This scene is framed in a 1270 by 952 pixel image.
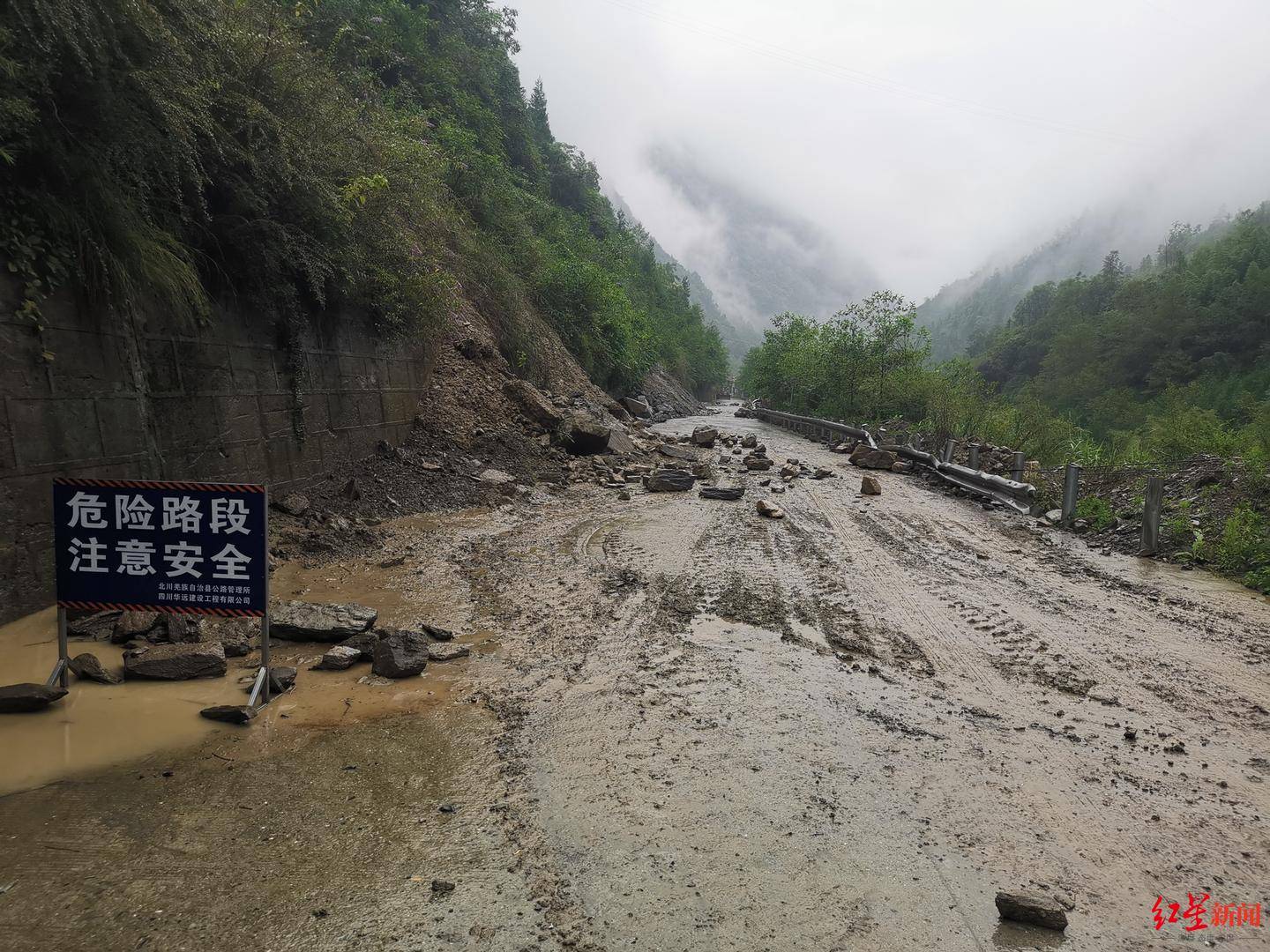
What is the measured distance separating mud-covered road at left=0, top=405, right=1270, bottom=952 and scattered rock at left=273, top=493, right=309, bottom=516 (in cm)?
377

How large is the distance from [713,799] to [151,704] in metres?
3.35

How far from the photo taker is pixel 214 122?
6.78 m

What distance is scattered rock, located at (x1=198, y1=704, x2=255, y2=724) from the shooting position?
3.49 metres

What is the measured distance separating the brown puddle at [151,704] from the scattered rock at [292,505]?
3008 millimetres

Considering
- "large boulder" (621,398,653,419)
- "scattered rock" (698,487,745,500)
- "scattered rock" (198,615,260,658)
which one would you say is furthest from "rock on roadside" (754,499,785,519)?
"large boulder" (621,398,653,419)

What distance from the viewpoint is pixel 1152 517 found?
24.9 feet

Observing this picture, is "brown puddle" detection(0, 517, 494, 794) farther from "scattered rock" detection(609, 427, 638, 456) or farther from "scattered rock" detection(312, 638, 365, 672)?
"scattered rock" detection(609, 427, 638, 456)

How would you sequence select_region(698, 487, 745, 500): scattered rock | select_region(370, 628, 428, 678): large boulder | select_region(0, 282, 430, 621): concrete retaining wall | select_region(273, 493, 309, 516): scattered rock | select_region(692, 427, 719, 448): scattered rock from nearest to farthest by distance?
Answer: select_region(370, 628, 428, 678): large boulder → select_region(0, 282, 430, 621): concrete retaining wall → select_region(273, 493, 309, 516): scattered rock → select_region(698, 487, 745, 500): scattered rock → select_region(692, 427, 719, 448): scattered rock

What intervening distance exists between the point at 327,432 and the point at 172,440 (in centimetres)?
296

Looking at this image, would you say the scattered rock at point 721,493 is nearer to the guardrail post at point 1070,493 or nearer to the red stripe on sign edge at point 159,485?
the guardrail post at point 1070,493

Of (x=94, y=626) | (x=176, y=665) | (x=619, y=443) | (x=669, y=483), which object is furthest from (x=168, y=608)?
(x=619, y=443)

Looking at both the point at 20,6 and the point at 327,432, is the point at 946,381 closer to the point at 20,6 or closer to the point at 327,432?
the point at 327,432

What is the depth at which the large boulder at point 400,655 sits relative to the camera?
413 cm

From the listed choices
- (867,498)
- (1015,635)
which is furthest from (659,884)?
(867,498)
